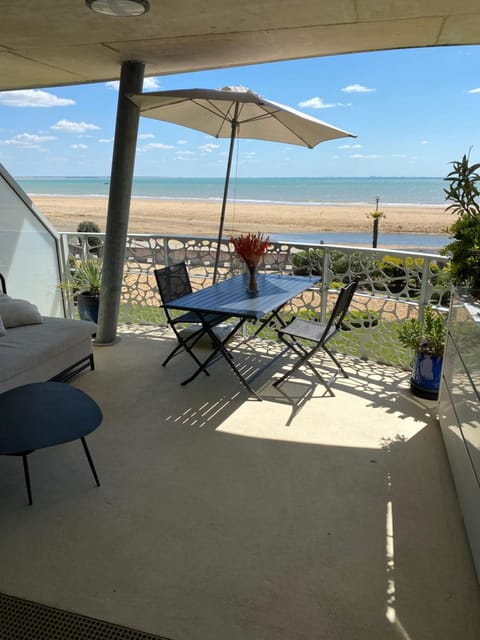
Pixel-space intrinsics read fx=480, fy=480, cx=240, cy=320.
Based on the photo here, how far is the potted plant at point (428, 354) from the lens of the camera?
3.84 metres

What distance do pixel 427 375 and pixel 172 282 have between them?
2.45 metres

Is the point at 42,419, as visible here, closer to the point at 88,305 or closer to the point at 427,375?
the point at 427,375

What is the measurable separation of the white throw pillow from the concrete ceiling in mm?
2087

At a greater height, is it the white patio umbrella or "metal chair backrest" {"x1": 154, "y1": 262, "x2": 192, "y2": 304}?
the white patio umbrella

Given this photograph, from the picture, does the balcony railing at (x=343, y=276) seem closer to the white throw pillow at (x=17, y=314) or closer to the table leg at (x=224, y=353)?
the table leg at (x=224, y=353)

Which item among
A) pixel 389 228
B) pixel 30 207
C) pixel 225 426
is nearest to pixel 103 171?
pixel 389 228

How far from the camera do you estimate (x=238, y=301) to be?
4000mm

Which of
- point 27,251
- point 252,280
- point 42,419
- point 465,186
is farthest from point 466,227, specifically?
point 27,251

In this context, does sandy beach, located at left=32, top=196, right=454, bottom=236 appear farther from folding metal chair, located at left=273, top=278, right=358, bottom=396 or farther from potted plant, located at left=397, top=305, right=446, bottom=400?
potted plant, located at left=397, top=305, right=446, bottom=400

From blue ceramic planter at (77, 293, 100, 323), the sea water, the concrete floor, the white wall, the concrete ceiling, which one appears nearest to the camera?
the concrete floor

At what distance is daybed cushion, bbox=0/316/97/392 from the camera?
11.0ft

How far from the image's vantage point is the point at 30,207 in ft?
18.1

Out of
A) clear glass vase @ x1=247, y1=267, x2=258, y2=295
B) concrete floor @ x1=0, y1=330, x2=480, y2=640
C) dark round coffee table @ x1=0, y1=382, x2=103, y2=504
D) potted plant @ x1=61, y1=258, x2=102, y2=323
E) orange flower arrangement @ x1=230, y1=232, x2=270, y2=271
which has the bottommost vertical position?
concrete floor @ x1=0, y1=330, x2=480, y2=640

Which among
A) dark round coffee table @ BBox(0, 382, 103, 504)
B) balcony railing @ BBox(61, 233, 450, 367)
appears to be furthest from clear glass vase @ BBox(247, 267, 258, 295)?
dark round coffee table @ BBox(0, 382, 103, 504)
